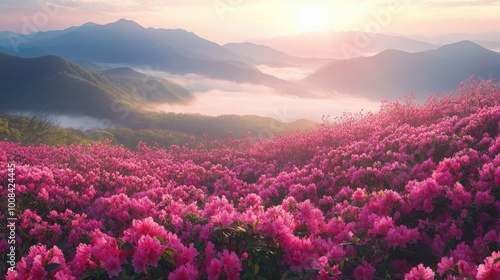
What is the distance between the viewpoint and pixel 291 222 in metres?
4.20

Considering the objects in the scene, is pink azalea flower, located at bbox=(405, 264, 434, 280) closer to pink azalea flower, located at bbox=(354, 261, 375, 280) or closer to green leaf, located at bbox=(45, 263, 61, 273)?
pink azalea flower, located at bbox=(354, 261, 375, 280)

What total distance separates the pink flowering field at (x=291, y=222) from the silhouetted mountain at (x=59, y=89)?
85.2m

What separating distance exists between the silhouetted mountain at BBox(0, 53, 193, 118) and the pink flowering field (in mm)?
85241

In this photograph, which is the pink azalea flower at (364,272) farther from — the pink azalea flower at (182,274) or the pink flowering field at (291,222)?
the pink azalea flower at (182,274)

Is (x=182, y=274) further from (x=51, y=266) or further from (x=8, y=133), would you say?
(x=8, y=133)

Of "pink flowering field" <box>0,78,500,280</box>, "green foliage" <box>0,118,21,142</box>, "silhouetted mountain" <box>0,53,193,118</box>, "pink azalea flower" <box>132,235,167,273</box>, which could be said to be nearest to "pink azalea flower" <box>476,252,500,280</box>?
"pink flowering field" <box>0,78,500,280</box>

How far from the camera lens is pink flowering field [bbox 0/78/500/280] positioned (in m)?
3.28

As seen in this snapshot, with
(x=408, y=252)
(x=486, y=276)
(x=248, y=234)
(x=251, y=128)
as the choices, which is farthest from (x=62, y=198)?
(x=251, y=128)

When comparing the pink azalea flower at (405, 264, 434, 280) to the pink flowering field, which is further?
the pink flowering field

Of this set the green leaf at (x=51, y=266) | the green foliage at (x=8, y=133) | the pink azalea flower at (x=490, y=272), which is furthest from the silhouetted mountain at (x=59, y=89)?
the pink azalea flower at (x=490, y=272)

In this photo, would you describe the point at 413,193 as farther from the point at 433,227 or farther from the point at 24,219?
the point at 24,219

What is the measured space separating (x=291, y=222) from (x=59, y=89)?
394 ft

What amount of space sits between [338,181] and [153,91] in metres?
154

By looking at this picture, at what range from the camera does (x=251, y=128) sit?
169 feet
